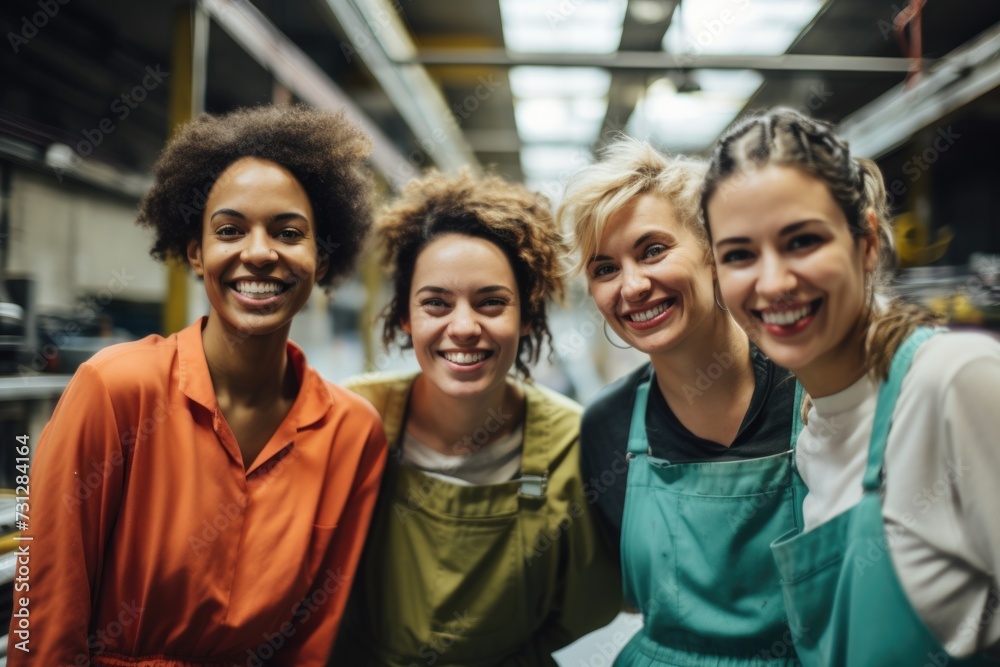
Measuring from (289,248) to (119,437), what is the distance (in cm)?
46

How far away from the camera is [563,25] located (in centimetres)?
336

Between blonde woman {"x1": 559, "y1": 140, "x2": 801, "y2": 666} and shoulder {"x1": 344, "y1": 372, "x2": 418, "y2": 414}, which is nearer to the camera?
blonde woman {"x1": 559, "y1": 140, "x2": 801, "y2": 666}

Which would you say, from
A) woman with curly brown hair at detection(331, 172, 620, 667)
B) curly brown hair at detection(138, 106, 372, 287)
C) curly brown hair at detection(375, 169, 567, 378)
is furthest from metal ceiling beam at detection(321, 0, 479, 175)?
curly brown hair at detection(138, 106, 372, 287)

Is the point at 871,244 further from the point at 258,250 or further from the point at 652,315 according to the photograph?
the point at 258,250

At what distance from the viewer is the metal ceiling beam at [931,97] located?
2361 mm

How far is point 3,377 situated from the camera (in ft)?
5.32

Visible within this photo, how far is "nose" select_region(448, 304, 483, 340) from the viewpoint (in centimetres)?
147

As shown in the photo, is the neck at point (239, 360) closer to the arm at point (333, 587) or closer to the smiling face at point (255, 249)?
the smiling face at point (255, 249)

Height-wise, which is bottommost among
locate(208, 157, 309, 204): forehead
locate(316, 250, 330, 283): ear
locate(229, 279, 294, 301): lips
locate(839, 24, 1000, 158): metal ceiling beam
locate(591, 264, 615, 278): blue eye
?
locate(229, 279, 294, 301): lips

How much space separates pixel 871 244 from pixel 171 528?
130cm

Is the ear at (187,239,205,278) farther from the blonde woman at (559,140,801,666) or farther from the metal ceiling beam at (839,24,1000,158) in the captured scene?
the metal ceiling beam at (839,24,1000,158)

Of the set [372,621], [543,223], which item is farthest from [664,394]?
[372,621]

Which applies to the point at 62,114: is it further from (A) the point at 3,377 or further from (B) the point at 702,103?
(B) the point at 702,103

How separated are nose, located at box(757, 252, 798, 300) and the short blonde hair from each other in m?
0.42
